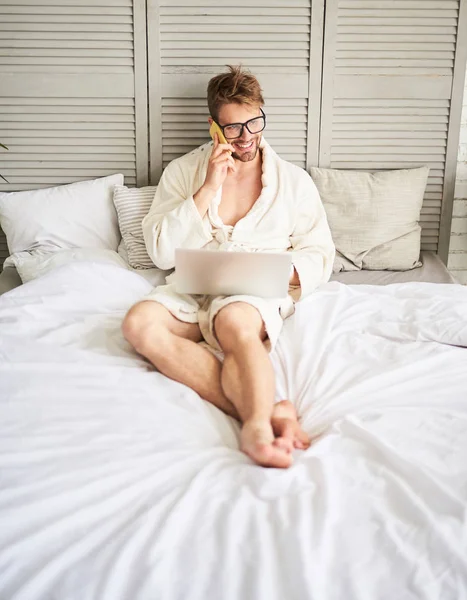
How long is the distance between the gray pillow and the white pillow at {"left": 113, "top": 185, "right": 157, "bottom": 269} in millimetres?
693

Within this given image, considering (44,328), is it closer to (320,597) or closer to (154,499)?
(154,499)

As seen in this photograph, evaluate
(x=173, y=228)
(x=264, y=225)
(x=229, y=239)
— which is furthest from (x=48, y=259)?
(x=264, y=225)

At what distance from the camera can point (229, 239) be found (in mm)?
1989

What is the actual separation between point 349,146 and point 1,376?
1.77 meters

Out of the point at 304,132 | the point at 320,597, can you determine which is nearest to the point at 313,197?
the point at 304,132

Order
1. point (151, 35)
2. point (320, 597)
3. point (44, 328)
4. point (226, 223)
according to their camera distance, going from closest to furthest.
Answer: point (320, 597) → point (44, 328) → point (226, 223) → point (151, 35)

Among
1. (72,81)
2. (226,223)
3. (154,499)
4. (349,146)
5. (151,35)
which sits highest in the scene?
(151,35)

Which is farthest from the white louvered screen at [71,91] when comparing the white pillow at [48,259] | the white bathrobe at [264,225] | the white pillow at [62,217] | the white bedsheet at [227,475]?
the white bedsheet at [227,475]

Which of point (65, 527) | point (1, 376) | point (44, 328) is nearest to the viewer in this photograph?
point (65, 527)

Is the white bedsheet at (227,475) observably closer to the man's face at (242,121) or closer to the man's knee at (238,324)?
the man's knee at (238,324)

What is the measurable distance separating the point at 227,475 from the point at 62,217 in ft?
5.36

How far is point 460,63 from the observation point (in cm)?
252

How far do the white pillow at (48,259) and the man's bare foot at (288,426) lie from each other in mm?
1120

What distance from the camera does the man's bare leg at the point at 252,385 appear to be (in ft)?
3.71
